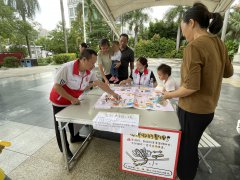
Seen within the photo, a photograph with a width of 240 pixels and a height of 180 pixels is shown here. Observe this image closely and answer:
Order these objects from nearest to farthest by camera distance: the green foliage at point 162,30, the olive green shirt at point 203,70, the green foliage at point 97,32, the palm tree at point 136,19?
the olive green shirt at point 203,70
the palm tree at point 136,19
the green foliage at point 97,32
the green foliage at point 162,30

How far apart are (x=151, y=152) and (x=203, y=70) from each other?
83cm

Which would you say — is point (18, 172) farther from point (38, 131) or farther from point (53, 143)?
point (38, 131)

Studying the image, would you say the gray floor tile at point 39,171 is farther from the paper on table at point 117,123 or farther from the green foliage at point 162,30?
the green foliage at point 162,30

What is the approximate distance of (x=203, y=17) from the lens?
44.5 inches

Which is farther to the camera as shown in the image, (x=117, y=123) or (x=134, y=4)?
(x=134, y=4)

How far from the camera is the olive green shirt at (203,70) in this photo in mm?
1070

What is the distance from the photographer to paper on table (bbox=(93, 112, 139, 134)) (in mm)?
1353

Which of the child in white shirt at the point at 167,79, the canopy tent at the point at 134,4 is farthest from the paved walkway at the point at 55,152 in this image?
the canopy tent at the point at 134,4

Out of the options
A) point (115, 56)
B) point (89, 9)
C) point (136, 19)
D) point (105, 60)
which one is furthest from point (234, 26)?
point (105, 60)

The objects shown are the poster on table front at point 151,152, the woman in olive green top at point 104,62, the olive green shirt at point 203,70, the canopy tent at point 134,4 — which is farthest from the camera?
the canopy tent at point 134,4

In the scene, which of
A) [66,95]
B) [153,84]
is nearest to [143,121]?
[66,95]

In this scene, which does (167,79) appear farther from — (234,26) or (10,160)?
→ (234,26)

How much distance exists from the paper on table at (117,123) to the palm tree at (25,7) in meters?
16.3

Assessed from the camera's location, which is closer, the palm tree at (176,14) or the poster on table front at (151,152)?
the poster on table front at (151,152)
